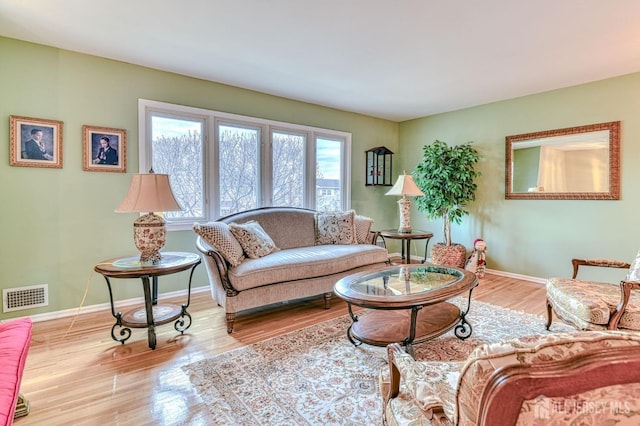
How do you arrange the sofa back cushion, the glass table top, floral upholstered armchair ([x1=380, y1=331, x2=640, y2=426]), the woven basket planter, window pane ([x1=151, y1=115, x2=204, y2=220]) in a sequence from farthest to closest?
the woven basket planter
the sofa back cushion
window pane ([x1=151, y1=115, x2=204, y2=220])
the glass table top
floral upholstered armchair ([x1=380, y1=331, x2=640, y2=426])

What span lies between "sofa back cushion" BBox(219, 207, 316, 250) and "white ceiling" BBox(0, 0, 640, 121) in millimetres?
1592

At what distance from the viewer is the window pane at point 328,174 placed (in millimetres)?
4984

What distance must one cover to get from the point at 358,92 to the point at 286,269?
2.67 meters

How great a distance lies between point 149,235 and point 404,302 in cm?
199

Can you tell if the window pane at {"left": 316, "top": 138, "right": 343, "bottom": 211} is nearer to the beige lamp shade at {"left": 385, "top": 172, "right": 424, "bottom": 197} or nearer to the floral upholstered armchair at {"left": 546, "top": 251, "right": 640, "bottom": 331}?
the beige lamp shade at {"left": 385, "top": 172, "right": 424, "bottom": 197}

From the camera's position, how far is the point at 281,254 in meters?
3.32

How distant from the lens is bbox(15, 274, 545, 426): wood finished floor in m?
1.71

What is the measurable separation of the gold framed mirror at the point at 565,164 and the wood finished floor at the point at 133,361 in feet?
4.88

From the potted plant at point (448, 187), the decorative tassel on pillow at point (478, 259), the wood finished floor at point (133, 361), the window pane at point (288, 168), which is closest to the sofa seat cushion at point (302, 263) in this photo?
the wood finished floor at point (133, 361)

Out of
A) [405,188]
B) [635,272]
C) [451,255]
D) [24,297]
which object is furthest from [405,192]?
[24,297]

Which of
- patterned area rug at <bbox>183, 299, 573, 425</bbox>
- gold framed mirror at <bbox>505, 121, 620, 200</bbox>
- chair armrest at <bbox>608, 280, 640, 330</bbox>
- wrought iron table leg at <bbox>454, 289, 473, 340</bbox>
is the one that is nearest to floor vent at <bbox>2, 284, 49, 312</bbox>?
patterned area rug at <bbox>183, 299, 573, 425</bbox>

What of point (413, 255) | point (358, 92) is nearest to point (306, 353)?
point (358, 92)

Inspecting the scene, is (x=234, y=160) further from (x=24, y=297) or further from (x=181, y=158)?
(x=24, y=297)

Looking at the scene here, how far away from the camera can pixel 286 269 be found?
3021 millimetres
